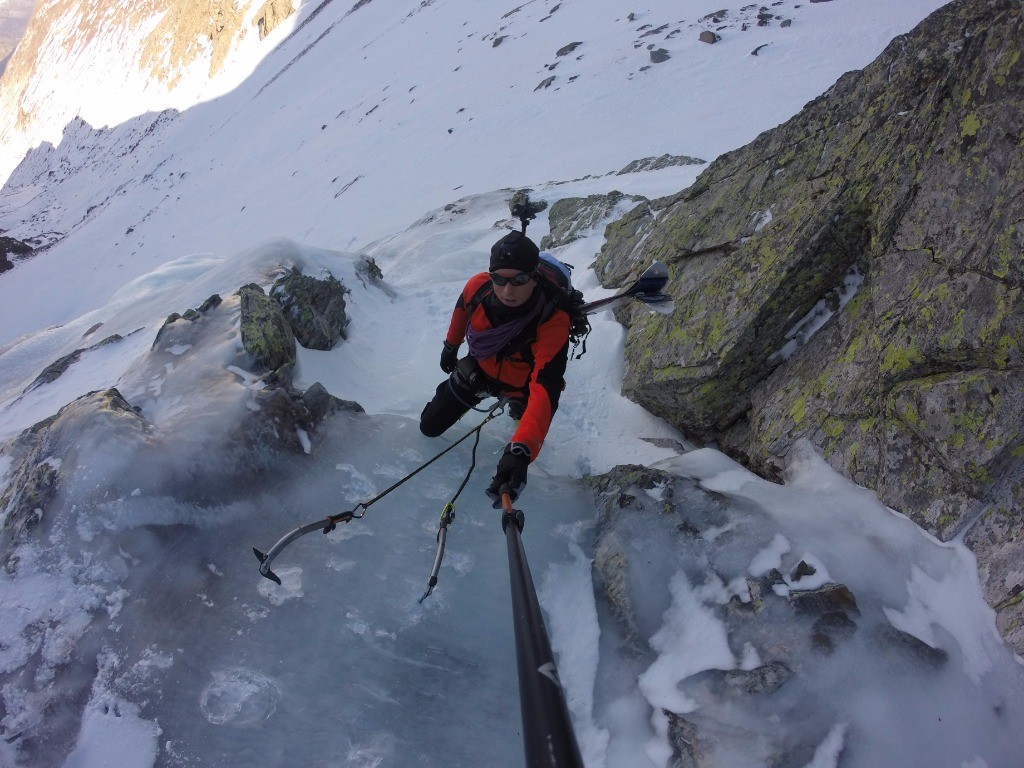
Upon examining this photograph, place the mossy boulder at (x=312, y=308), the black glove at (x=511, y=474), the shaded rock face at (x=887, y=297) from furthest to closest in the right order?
the mossy boulder at (x=312, y=308)
the black glove at (x=511, y=474)
the shaded rock face at (x=887, y=297)

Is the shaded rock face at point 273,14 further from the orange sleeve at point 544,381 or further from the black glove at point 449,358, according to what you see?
the orange sleeve at point 544,381

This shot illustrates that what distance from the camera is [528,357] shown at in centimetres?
435

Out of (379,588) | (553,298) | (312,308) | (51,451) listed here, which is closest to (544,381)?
(553,298)

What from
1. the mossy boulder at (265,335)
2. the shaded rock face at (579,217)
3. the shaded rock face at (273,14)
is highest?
the shaded rock face at (273,14)

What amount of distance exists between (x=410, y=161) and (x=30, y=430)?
76.1 ft

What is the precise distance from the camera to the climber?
138 inches

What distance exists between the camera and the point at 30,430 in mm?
4715

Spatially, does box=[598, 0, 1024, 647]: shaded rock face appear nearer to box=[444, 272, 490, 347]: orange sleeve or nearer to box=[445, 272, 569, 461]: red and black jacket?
box=[445, 272, 569, 461]: red and black jacket

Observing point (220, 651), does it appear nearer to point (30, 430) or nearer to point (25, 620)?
point (25, 620)

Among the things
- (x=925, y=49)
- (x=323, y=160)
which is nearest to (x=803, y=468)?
(x=925, y=49)

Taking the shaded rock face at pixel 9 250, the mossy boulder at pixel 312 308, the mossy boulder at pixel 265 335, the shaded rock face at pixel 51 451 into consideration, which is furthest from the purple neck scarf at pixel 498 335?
the shaded rock face at pixel 9 250

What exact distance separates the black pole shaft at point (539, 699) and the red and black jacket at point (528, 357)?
150 cm

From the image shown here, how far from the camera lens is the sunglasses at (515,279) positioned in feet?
11.8

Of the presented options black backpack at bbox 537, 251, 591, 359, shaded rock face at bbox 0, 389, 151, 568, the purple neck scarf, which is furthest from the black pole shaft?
shaded rock face at bbox 0, 389, 151, 568
